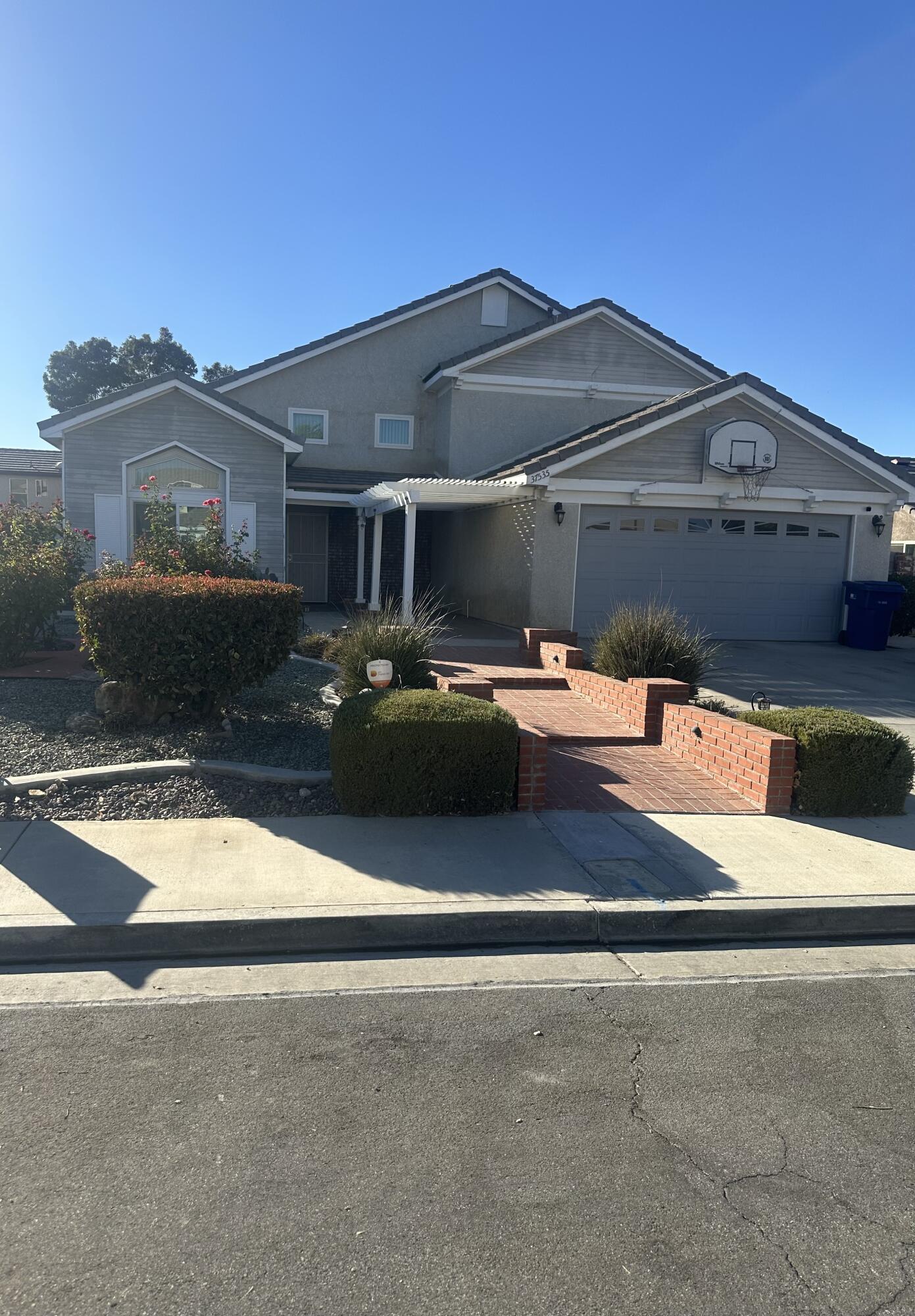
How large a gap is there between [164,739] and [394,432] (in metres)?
14.7

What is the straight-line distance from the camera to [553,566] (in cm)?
1574

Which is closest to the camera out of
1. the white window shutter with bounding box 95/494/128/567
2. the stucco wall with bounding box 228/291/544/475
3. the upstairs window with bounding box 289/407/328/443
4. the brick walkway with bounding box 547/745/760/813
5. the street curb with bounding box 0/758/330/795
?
the street curb with bounding box 0/758/330/795

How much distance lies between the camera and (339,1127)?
331cm

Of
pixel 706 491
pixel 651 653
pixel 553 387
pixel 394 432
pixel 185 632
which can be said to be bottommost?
pixel 651 653

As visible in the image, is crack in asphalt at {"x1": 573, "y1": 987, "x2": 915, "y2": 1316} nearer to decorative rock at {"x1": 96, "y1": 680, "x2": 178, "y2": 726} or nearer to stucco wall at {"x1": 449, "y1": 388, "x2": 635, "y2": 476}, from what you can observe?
decorative rock at {"x1": 96, "y1": 680, "x2": 178, "y2": 726}

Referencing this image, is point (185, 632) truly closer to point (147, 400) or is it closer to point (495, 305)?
point (147, 400)

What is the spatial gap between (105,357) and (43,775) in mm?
54319

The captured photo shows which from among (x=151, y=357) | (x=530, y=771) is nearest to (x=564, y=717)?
(x=530, y=771)

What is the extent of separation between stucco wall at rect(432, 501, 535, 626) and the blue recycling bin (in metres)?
6.02

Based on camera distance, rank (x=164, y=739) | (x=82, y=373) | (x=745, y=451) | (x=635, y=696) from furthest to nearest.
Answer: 1. (x=82, y=373)
2. (x=745, y=451)
3. (x=635, y=696)
4. (x=164, y=739)

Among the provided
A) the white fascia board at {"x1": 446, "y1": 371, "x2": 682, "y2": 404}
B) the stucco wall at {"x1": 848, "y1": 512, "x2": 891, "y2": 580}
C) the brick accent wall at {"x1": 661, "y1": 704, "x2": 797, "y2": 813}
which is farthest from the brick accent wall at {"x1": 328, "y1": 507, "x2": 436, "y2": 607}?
the brick accent wall at {"x1": 661, "y1": 704, "x2": 797, "y2": 813}

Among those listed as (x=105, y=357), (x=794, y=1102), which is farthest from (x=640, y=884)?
(x=105, y=357)

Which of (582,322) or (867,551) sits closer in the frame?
(867,551)

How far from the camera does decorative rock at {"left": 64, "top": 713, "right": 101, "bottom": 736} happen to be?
809 centimetres
